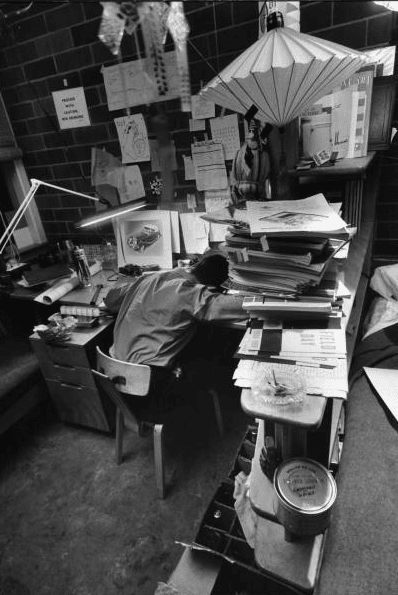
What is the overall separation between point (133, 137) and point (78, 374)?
142 centimetres

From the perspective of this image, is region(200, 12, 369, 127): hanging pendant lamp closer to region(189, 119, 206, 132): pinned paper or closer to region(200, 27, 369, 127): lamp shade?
region(200, 27, 369, 127): lamp shade

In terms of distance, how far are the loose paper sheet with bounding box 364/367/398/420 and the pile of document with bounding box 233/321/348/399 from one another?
0.50 meters

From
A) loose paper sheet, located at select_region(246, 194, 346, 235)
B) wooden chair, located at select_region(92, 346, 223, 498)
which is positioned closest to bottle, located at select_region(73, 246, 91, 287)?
wooden chair, located at select_region(92, 346, 223, 498)

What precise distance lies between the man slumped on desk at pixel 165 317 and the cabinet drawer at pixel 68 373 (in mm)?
265

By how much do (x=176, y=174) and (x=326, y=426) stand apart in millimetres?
1703

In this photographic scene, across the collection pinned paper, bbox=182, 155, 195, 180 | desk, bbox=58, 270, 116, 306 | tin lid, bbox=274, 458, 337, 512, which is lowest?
desk, bbox=58, 270, 116, 306

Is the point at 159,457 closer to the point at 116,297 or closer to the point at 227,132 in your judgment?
the point at 116,297

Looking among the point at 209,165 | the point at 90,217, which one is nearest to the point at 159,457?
the point at 90,217

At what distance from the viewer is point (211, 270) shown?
1.78m

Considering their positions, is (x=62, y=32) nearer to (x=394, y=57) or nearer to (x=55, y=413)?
(x=394, y=57)

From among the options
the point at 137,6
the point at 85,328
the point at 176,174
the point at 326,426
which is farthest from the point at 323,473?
the point at 176,174

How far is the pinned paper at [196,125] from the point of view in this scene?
1948mm

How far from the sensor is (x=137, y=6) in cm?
46

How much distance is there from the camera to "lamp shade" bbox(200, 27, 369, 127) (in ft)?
3.55
